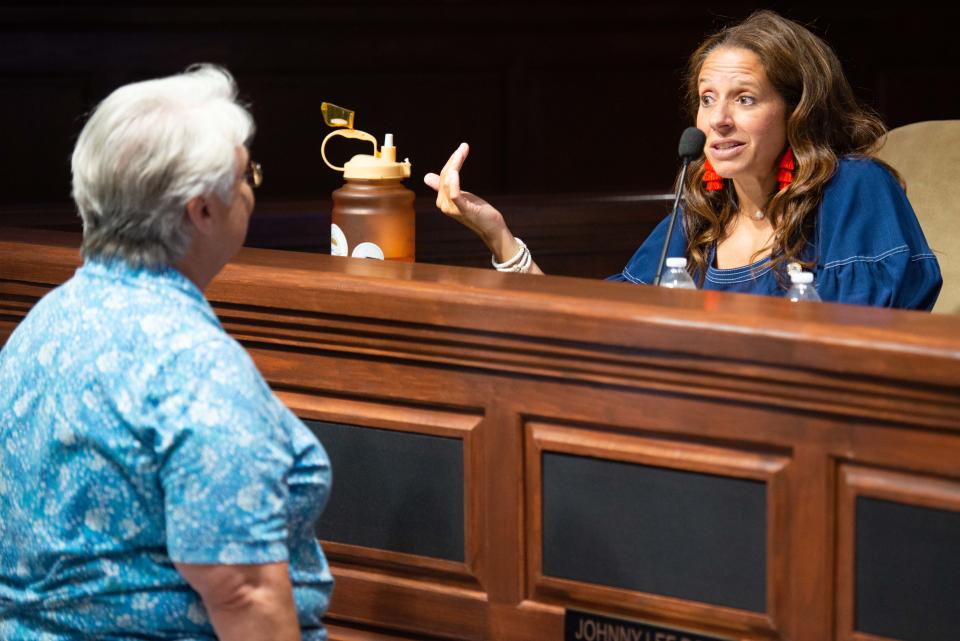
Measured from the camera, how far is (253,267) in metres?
1.92

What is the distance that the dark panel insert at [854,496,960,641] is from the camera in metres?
1.55

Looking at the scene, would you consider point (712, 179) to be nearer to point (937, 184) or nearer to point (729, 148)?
point (729, 148)

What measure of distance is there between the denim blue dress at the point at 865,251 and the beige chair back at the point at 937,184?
0.36 metres

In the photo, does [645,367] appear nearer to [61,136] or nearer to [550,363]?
[550,363]

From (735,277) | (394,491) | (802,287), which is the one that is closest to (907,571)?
(802,287)

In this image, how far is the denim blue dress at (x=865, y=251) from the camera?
2.35 m

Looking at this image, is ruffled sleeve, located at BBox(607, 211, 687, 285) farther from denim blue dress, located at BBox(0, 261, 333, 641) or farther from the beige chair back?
denim blue dress, located at BBox(0, 261, 333, 641)

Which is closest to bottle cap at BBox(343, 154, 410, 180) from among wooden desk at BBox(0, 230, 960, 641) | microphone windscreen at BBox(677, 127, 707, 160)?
wooden desk at BBox(0, 230, 960, 641)

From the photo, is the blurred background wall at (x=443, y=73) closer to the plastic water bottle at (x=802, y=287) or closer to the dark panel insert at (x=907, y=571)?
the plastic water bottle at (x=802, y=287)

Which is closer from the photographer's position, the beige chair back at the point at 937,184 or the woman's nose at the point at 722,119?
the woman's nose at the point at 722,119

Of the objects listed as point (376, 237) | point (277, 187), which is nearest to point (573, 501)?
point (376, 237)

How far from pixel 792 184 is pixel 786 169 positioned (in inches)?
1.8

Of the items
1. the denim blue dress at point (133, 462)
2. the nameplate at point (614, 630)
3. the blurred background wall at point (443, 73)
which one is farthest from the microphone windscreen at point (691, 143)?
the blurred background wall at point (443, 73)

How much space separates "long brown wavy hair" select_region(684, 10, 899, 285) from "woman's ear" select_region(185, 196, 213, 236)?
124 cm
